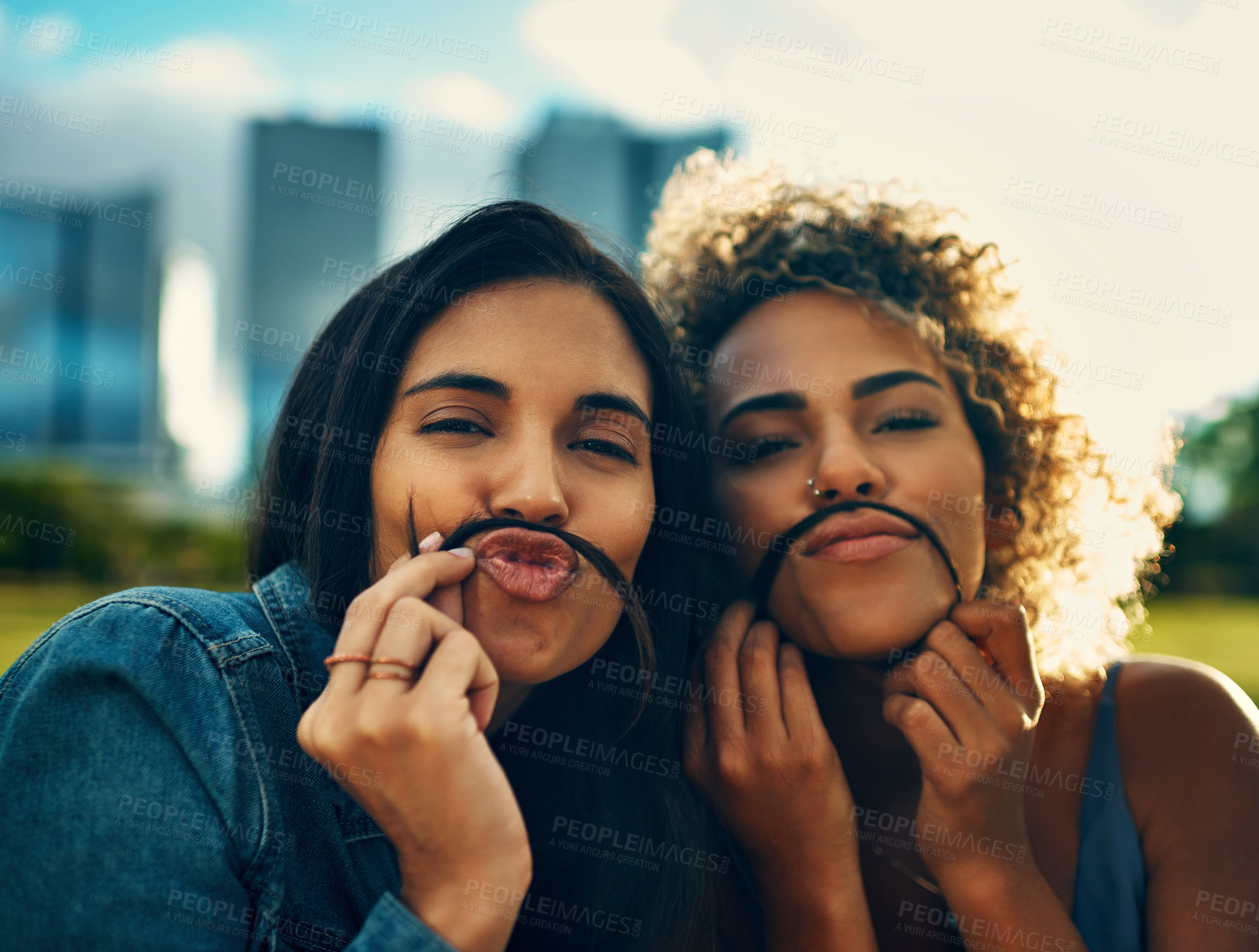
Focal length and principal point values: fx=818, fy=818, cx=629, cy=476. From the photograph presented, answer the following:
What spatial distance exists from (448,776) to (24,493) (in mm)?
30718

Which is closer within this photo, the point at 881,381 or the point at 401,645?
the point at 401,645

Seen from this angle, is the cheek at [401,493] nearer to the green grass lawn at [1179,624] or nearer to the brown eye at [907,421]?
the brown eye at [907,421]

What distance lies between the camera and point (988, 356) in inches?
124

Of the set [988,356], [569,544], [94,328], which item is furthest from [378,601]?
[94,328]

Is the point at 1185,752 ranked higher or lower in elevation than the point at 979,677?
lower

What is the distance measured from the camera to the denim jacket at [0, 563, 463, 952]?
5.25 ft

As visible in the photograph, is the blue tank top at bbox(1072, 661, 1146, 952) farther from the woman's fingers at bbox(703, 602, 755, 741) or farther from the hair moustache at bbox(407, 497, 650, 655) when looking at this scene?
the hair moustache at bbox(407, 497, 650, 655)

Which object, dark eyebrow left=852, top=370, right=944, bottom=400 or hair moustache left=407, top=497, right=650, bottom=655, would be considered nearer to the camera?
hair moustache left=407, top=497, right=650, bottom=655

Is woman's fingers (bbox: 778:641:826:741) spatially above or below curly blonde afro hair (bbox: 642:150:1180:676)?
below

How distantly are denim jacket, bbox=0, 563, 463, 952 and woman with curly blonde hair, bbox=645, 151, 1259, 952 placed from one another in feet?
3.96

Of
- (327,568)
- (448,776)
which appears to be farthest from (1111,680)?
(327,568)

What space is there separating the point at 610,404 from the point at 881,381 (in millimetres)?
967

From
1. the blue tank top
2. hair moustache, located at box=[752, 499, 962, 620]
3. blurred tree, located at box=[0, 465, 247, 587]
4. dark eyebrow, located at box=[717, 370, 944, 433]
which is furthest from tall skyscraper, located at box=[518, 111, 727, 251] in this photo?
the blue tank top

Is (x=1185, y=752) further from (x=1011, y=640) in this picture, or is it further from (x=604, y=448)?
(x=604, y=448)
